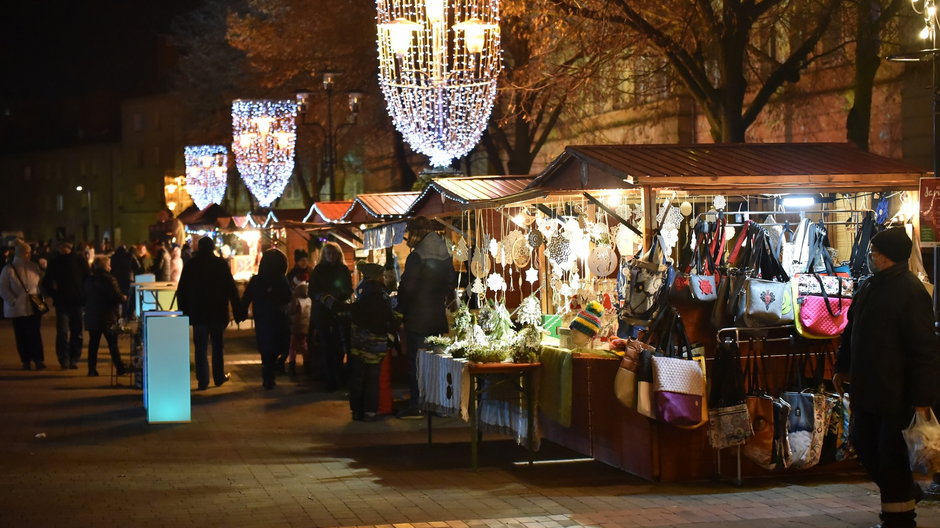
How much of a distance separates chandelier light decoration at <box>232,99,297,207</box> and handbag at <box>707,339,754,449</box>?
22.0 m

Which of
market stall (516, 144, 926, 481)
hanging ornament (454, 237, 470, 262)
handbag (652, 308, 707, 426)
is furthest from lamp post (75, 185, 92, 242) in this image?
handbag (652, 308, 707, 426)

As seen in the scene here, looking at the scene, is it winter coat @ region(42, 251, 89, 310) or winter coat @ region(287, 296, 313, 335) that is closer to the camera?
winter coat @ region(287, 296, 313, 335)

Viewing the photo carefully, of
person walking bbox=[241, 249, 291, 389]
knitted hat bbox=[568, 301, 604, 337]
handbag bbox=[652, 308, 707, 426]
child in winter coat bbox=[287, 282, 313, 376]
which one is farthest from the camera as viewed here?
child in winter coat bbox=[287, 282, 313, 376]

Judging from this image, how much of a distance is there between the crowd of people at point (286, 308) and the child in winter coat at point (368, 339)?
0.01 meters

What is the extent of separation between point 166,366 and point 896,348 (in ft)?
27.6

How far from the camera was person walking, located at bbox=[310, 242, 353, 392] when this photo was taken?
1638 centimetres

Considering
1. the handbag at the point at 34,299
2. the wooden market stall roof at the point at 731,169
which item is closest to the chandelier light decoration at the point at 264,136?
the handbag at the point at 34,299

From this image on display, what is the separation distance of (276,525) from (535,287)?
26.5 ft

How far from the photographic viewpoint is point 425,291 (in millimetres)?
13547

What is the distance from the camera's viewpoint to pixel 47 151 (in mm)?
96688

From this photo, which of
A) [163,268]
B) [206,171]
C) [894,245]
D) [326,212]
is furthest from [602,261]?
[206,171]

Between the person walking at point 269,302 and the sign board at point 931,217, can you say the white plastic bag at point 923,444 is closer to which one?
the sign board at point 931,217

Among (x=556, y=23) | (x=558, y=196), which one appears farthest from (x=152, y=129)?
(x=558, y=196)

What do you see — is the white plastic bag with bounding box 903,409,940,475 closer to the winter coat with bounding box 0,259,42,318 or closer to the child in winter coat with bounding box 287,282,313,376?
the child in winter coat with bounding box 287,282,313,376
